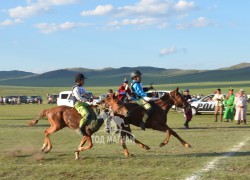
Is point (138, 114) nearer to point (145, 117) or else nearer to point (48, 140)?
point (145, 117)

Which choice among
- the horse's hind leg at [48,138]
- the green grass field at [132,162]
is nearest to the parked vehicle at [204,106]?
the green grass field at [132,162]

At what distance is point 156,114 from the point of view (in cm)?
1312

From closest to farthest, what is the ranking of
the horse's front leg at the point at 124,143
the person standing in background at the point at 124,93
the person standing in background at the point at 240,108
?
the horse's front leg at the point at 124,143 < the person standing in background at the point at 124,93 < the person standing in background at the point at 240,108

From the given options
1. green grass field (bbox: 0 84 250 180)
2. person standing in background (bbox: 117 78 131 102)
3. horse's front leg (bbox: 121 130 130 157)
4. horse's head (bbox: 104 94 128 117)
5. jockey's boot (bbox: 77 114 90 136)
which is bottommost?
green grass field (bbox: 0 84 250 180)

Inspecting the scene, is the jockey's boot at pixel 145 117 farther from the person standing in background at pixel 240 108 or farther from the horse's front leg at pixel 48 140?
the person standing in background at pixel 240 108

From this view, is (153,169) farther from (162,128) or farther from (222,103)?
(222,103)

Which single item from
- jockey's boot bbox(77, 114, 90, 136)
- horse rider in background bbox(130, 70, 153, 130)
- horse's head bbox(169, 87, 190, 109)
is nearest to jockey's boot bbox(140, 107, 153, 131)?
horse rider in background bbox(130, 70, 153, 130)

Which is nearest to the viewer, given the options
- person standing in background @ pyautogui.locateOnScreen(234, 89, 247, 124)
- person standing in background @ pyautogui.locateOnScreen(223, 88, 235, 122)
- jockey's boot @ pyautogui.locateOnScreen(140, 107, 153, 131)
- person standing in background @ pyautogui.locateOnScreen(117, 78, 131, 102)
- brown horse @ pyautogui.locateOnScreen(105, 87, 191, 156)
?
brown horse @ pyautogui.locateOnScreen(105, 87, 191, 156)

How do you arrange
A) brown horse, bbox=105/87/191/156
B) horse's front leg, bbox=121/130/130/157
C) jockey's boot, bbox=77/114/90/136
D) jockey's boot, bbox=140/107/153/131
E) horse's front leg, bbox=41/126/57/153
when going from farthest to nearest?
1. jockey's boot, bbox=140/107/153/131
2. brown horse, bbox=105/87/191/156
3. horse's front leg, bbox=41/126/57/153
4. horse's front leg, bbox=121/130/130/157
5. jockey's boot, bbox=77/114/90/136

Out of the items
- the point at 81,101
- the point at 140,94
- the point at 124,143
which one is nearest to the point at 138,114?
the point at 140,94

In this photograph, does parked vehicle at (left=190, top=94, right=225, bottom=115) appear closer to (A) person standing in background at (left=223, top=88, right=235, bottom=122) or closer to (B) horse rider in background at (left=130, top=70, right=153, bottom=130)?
(A) person standing in background at (left=223, top=88, right=235, bottom=122)

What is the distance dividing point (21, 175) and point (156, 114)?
15.1 ft

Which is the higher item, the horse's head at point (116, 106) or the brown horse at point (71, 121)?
the horse's head at point (116, 106)

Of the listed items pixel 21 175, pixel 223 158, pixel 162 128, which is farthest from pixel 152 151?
pixel 21 175
